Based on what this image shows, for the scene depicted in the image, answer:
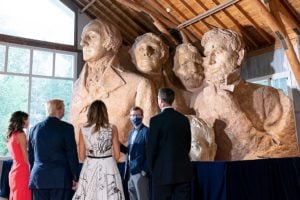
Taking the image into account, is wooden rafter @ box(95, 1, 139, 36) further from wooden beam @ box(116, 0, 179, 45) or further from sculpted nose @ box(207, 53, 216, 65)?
sculpted nose @ box(207, 53, 216, 65)

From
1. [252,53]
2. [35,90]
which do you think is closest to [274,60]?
[252,53]

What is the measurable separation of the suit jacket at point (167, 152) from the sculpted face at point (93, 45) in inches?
107

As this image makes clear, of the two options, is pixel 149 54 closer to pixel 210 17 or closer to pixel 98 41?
pixel 98 41

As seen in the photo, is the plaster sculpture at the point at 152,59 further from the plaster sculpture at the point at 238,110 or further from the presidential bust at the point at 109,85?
the plaster sculpture at the point at 238,110

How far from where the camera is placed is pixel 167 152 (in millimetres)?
2680

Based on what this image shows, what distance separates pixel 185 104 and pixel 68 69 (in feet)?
16.0

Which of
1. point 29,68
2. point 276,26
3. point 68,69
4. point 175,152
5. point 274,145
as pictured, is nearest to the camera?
point 175,152

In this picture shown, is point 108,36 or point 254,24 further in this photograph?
point 254,24

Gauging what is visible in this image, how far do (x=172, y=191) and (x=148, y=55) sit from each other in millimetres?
3055

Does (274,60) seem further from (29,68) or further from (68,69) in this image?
(29,68)

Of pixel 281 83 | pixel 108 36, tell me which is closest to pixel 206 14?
pixel 281 83

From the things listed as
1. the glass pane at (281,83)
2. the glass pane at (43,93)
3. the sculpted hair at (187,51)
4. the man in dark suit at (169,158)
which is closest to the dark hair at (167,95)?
the man in dark suit at (169,158)

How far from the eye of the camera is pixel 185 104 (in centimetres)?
554

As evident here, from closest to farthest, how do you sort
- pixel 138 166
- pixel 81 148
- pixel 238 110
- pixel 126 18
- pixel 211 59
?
pixel 81 148 < pixel 138 166 < pixel 238 110 < pixel 211 59 < pixel 126 18
